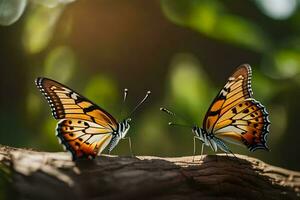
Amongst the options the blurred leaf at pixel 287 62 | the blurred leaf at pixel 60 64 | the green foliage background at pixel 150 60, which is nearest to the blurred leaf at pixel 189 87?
the green foliage background at pixel 150 60

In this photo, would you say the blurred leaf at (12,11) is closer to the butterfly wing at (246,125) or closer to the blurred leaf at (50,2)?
the blurred leaf at (50,2)

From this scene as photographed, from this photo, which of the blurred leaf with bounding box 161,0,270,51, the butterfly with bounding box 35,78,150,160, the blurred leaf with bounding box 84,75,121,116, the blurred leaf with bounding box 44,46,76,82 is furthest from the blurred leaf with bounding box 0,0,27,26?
the butterfly with bounding box 35,78,150,160

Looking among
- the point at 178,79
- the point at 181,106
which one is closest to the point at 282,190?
the point at 181,106

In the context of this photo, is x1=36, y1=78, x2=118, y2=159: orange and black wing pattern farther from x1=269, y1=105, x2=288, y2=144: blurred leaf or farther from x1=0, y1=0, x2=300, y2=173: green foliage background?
x1=269, y1=105, x2=288, y2=144: blurred leaf

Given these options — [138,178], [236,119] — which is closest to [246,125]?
[236,119]

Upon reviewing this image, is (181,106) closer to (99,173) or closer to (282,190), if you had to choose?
(282,190)
